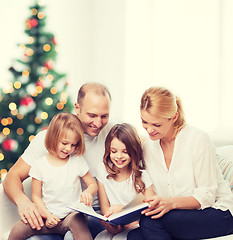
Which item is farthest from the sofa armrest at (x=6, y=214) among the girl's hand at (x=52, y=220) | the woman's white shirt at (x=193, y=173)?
the woman's white shirt at (x=193, y=173)

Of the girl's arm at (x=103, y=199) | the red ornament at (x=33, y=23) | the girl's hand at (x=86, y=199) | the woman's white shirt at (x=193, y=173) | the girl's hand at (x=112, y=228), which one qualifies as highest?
the red ornament at (x=33, y=23)

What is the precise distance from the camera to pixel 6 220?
6.77 feet

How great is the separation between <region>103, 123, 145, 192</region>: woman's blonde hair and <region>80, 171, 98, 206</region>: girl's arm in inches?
3.8

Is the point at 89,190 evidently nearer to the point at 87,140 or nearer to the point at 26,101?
the point at 87,140

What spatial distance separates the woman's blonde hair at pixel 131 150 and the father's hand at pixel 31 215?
0.41m

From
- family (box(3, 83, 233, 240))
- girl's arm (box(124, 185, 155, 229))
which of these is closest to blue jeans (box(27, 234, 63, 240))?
family (box(3, 83, 233, 240))

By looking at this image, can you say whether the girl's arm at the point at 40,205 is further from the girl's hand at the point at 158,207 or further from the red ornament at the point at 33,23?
the red ornament at the point at 33,23

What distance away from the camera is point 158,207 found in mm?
1720

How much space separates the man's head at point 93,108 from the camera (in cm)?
214

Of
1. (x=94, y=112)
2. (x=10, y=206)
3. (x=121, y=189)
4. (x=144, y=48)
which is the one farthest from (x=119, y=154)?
(x=144, y=48)

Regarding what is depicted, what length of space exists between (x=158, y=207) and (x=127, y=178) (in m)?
0.35

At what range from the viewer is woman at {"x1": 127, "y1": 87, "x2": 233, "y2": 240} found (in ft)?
5.65

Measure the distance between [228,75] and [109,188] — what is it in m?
2.07

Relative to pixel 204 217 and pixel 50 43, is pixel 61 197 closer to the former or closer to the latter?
pixel 204 217
